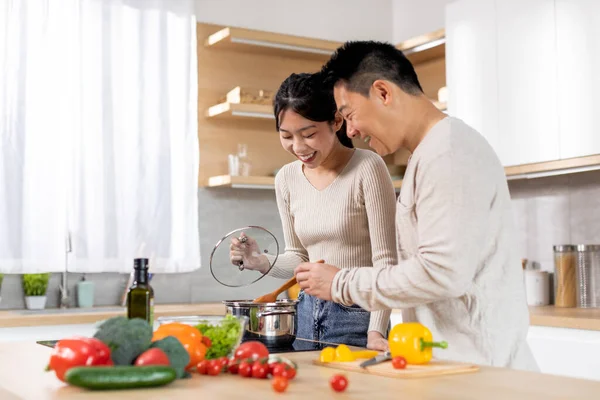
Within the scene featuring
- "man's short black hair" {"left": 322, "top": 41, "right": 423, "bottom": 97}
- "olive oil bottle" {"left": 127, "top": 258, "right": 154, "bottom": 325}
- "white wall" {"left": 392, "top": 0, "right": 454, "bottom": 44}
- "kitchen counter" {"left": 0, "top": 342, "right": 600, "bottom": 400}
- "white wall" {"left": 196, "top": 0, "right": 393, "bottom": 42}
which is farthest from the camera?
"white wall" {"left": 392, "top": 0, "right": 454, "bottom": 44}

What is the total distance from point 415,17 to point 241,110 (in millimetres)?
1467

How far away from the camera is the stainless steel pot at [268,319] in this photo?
2.04m

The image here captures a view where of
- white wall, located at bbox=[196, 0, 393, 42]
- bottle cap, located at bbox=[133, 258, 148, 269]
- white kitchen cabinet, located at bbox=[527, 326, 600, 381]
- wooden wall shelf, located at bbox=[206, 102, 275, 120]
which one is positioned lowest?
white kitchen cabinet, located at bbox=[527, 326, 600, 381]

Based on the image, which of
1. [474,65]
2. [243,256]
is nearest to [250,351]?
[243,256]

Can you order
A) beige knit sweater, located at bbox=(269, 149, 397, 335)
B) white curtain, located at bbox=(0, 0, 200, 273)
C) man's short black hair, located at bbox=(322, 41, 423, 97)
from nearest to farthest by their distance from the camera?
man's short black hair, located at bbox=(322, 41, 423, 97) < beige knit sweater, located at bbox=(269, 149, 397, 335) < white curtain, located at bbox=(0, 0, 200, 273)

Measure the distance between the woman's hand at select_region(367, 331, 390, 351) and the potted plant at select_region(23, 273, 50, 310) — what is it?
2.46 m

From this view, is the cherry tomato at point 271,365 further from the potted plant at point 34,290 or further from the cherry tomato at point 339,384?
the potted plant at point 34,290

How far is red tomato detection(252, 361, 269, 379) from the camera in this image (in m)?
1.54

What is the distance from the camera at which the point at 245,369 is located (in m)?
1.56

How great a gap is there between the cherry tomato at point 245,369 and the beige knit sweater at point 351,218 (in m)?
0.71

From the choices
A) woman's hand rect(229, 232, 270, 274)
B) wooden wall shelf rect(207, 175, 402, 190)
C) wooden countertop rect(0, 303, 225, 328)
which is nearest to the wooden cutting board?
woman's hand rect(229, 232, 270, 274)

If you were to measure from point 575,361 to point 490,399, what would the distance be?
2300 mm

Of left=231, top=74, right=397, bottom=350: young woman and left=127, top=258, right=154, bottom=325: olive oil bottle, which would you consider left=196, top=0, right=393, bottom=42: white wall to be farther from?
left=127, top=258, right=154, bottom=325: olive oil bottle

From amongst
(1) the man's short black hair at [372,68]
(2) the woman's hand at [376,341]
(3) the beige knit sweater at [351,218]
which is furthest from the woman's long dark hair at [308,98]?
(2) the woman's hand at [376,341]
